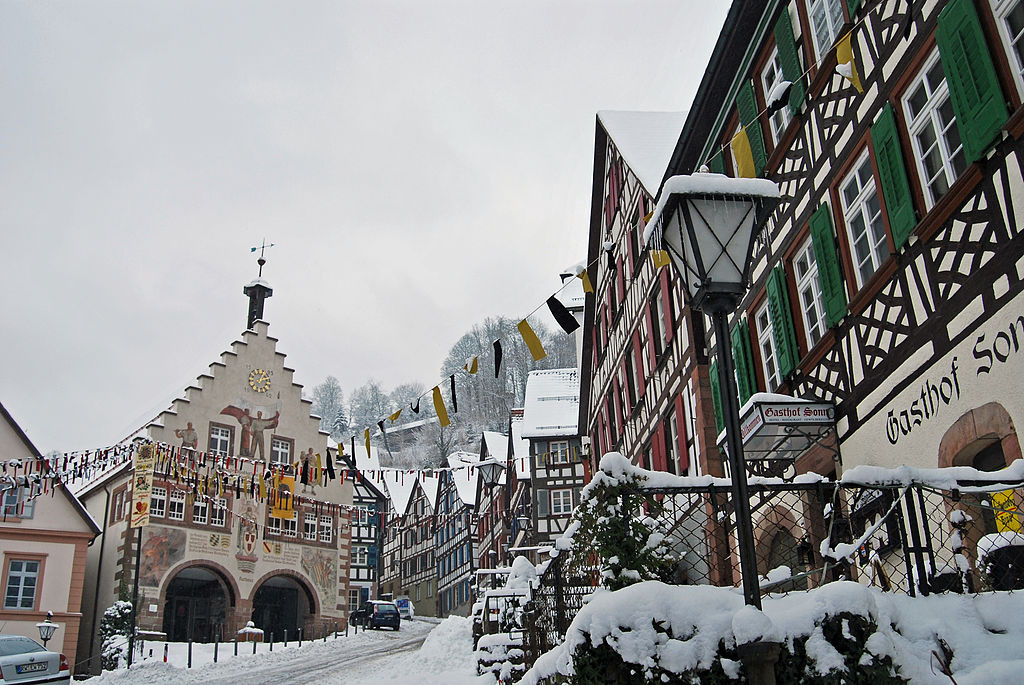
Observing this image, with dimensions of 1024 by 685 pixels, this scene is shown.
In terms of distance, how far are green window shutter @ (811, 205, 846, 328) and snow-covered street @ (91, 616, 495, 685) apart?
7.73 meters

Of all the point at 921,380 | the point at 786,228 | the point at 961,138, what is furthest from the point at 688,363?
the point at 961,138

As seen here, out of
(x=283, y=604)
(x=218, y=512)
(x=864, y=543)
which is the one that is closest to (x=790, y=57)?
(x=864, y=543)

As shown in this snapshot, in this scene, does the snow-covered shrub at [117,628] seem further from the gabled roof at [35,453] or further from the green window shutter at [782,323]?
the green window shutter at [782,323]

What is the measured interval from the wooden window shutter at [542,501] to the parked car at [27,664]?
83.3 ft

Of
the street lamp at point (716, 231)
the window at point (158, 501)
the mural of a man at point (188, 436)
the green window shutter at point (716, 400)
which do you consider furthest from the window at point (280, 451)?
the street lamp at point (716, 231)

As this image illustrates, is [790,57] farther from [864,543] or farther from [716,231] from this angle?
[716,231]

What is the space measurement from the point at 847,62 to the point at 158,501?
103 ft

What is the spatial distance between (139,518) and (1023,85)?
3236 centimetres

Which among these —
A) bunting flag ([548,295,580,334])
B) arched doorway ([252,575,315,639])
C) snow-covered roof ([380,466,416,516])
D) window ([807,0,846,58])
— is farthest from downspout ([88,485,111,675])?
snow-covered roof ([380,466,416,516])

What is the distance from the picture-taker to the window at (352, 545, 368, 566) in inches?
2520

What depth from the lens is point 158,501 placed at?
34375mm

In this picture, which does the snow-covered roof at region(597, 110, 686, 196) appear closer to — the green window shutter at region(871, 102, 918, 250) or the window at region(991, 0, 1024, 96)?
the green window shutter at region(871, 102, 918, 250)

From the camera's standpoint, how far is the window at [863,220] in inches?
382

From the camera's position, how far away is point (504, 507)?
48.8 metres
